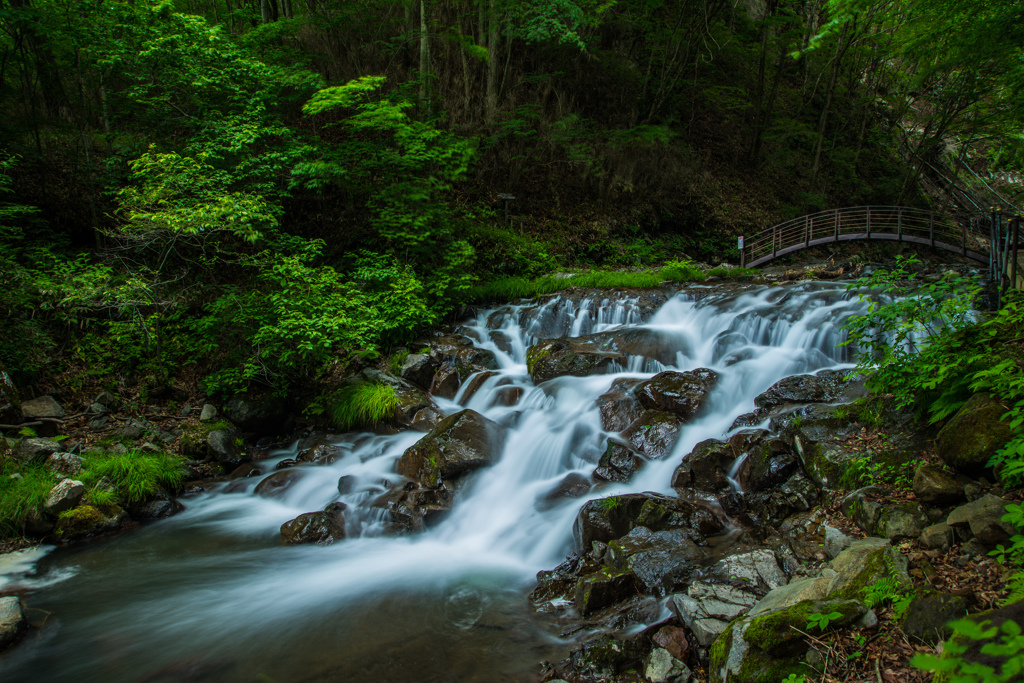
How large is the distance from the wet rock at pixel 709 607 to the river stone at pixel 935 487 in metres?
1.44

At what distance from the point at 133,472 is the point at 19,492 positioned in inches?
42.8

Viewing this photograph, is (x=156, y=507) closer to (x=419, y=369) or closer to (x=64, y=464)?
(x=64, y=464)

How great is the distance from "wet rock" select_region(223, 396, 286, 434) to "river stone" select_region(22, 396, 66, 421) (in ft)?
6.91

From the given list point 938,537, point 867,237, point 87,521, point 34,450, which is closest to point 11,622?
point 87,521

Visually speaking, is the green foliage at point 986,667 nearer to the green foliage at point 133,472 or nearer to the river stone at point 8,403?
the green foliage at point 133,472

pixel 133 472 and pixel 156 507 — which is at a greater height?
pixel 133 472

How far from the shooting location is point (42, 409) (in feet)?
24.2

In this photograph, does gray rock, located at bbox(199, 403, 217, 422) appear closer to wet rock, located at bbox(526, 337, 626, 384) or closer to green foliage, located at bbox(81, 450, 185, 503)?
green foliage, located at bbox(81, 450, 185, 503)

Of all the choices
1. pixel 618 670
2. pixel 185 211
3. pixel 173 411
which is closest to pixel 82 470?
pixel 173 411

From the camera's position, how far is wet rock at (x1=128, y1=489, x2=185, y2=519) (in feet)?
21.0

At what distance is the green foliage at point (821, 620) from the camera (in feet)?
9.16

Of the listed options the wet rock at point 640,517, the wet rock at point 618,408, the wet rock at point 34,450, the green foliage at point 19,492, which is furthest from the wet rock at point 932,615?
the wet rock at point 34,450

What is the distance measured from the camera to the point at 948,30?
10680 mm

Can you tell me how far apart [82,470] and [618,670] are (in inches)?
257
